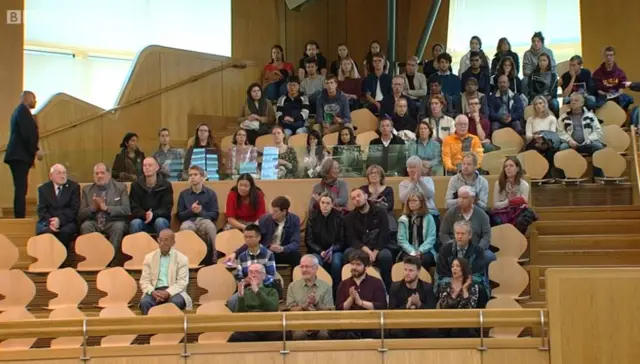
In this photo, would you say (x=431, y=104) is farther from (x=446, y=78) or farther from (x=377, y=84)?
(x=377, y=84)

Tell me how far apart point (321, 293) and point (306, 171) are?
2343mm

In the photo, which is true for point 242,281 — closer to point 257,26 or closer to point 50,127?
point 50,127

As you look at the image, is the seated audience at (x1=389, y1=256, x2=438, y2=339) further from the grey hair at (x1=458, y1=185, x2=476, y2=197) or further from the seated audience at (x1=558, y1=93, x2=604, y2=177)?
the seated audience at (x1=558, y1=93, x2=604, y2=177)

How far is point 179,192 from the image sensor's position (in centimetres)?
845

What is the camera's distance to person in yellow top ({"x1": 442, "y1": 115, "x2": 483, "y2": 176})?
318 inches

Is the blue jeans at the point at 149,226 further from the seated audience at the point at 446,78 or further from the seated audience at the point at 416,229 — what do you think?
the seated audience at the point at 446,78

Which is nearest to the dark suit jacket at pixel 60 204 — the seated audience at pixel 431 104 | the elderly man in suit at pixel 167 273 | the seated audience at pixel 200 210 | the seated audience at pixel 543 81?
the seated audience at pixel 200 210

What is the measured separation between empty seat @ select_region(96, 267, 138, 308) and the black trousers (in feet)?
6.39

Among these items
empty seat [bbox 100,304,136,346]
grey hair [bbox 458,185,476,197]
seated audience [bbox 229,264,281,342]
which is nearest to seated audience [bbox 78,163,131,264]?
empty seat [bbox 100,304,136,346]

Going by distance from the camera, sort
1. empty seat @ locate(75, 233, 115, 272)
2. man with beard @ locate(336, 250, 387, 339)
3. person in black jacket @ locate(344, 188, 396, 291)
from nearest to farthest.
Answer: man with beard @ locate(336, 250, 387, 339) → person in black jacket @ locate(344, 188, 396, 291) → empty seat @ locate(75, 233, 115, 272)

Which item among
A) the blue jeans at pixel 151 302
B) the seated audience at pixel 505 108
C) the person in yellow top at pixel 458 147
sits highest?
the seated audience at pixel 505 108

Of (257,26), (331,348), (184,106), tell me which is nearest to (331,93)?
(184,106)

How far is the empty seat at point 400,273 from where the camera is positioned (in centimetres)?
648

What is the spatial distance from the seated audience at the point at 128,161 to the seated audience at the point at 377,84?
2.94 m
